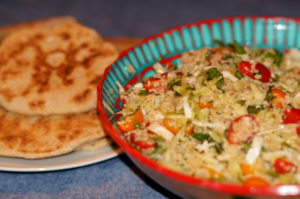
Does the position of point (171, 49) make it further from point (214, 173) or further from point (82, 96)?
point (214, 173)

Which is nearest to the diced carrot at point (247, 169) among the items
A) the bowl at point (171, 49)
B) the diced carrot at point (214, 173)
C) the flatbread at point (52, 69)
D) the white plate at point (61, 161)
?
the diced carrot at point (214, 173)

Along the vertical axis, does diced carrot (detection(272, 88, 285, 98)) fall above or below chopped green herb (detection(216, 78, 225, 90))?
above

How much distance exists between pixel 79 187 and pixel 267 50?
8.84 ft

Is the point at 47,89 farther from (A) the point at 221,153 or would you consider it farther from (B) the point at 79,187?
(A) the point at 221,153

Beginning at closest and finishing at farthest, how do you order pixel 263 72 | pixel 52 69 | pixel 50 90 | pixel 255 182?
pixel 255 182, pixel 263 72, pixel 50 90, pixel 52 69

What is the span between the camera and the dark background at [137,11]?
7.81 m

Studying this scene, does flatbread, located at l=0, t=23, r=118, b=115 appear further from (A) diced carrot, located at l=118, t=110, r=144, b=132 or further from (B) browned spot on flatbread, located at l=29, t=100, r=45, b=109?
(A) diced carrot, located at l=118, t=110, r=144, b=132

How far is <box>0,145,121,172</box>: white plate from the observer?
4.02 meters

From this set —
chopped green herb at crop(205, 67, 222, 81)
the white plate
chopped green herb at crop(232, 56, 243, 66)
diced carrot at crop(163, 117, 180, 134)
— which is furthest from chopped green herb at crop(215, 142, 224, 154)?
the white plate

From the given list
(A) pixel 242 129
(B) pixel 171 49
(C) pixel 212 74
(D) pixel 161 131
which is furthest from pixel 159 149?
(B) pixel 171 49

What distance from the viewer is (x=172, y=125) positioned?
3477 millimetres

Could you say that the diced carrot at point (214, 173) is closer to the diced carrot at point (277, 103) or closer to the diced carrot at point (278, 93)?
the diced carrot at point (277, 103)

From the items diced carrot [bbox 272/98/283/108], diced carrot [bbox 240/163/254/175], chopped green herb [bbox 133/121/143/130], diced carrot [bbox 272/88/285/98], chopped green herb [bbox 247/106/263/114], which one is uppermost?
diced carrot [bbox 272/88/285/98]

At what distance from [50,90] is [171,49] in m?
1.54
